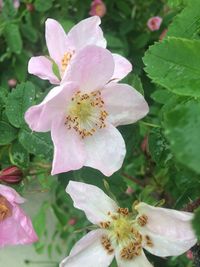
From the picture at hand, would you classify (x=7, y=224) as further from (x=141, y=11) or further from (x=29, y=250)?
(x=29, y=250)

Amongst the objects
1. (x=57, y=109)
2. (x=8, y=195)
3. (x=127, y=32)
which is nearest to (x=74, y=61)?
(x=57, y=109)

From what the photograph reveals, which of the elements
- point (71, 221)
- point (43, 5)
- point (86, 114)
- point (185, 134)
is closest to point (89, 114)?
point (86, 114)

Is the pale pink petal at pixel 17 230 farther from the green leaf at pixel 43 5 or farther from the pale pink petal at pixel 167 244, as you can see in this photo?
the green leaf at pixel 43 5

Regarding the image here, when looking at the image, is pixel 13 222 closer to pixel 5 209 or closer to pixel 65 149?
pixel 5 209

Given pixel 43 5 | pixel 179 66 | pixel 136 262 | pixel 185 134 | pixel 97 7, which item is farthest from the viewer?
pixel 97 7

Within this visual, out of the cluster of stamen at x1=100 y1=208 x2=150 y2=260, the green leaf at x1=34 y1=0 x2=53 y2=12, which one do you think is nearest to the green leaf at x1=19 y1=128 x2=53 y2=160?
the cluster of stamen at x1=100 y1=208 x2=150 y2=260
